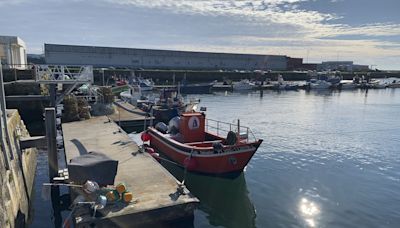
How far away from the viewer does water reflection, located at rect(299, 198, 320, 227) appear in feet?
38.9

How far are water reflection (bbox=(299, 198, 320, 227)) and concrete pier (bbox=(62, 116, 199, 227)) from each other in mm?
4873

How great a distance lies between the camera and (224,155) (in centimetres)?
1463

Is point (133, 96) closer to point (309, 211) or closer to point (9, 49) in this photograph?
point (9, 49)

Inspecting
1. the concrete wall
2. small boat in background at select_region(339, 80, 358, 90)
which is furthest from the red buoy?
small boat in background at select_region(339, 80, 358, 90)

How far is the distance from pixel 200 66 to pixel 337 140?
8533 centimetres

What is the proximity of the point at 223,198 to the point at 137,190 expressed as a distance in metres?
5.05

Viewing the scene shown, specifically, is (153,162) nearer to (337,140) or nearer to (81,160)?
(81,160)

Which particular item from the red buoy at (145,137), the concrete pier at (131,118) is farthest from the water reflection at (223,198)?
the concrete pier at (131,118)

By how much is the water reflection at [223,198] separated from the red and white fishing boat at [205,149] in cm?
67

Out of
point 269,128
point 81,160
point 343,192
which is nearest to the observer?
point 81,160

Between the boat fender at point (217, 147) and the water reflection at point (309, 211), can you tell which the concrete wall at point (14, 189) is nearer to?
the boat fender at point (217, 147)

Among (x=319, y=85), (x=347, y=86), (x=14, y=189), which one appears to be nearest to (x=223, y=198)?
(x=14, y=189)

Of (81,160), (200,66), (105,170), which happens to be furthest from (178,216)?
(200,66)

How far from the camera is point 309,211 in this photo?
12.6 meters
